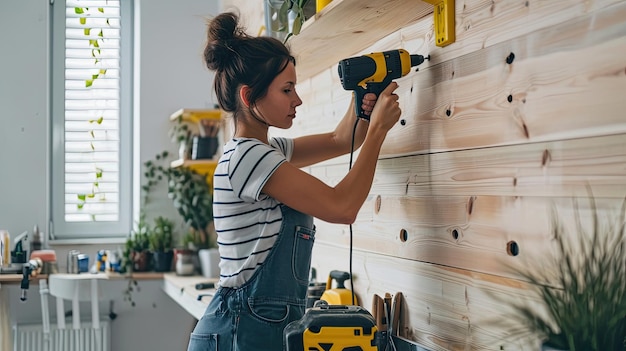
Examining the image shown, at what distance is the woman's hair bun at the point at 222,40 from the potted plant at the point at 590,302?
1.11 meters

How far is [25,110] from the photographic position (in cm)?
445

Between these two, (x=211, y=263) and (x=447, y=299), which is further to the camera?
(x=211, y=263)

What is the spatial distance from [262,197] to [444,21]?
575mm

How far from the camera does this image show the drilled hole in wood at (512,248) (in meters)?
1.37

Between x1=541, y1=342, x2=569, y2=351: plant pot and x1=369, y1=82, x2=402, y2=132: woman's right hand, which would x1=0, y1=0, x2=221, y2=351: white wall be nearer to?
x1=369, y1=82, x2=402, y2=132: woman's right hand


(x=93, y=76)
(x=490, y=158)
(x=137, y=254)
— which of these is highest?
(x=93, y=76)

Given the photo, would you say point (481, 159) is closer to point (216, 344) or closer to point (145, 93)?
point (216, 344)

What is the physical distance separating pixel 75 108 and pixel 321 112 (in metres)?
2.63

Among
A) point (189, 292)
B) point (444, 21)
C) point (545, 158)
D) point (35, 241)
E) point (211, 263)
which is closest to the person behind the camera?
point (545, 158)

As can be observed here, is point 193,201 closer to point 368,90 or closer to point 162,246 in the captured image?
point 162,246

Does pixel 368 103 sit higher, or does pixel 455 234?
pixel 368 103

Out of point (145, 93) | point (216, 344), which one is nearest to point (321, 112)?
point (216, 344)

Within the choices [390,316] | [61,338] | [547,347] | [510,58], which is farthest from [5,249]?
[547,347]

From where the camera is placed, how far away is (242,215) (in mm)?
1802
